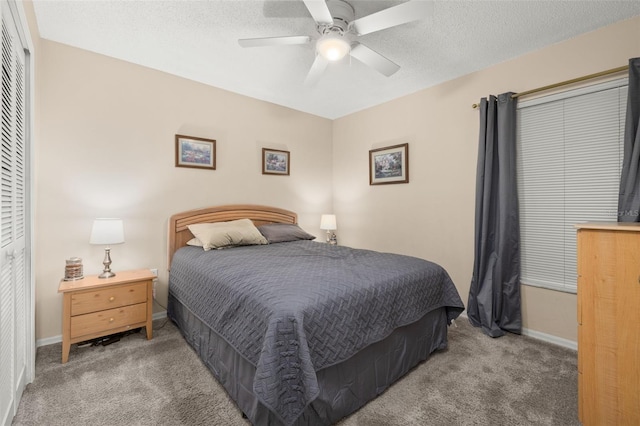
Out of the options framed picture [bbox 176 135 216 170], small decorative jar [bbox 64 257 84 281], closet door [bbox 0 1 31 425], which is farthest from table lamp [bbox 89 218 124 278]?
framed picture [bbox 176 135 216 170]

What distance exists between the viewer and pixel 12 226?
1.64 meters

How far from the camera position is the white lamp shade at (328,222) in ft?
14.1

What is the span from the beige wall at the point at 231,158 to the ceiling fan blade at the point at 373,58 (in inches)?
50.3

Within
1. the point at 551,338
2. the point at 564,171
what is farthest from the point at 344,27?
the point at 551,338

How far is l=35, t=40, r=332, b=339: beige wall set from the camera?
2531 mm

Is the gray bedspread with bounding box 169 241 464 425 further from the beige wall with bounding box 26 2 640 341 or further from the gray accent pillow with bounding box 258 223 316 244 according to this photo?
the beige wall with bounding box 26 2 640 341

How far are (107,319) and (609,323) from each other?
10.8 ft

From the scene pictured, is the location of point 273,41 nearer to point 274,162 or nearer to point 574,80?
point 274,162

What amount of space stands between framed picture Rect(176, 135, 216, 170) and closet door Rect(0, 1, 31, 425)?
1351mm

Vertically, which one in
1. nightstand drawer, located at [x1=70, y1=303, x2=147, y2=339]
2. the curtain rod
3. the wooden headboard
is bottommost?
nightstand drawer, located at [x1=70, y1=303, x2=147, y2=339]

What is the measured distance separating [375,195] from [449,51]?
193 centimetres

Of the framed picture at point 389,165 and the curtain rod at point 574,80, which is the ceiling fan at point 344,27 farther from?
the framed picture at point 389,165

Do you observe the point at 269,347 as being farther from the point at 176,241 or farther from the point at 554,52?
the point at 554,52

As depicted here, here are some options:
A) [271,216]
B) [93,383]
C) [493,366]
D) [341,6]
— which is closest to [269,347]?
[93,383]
